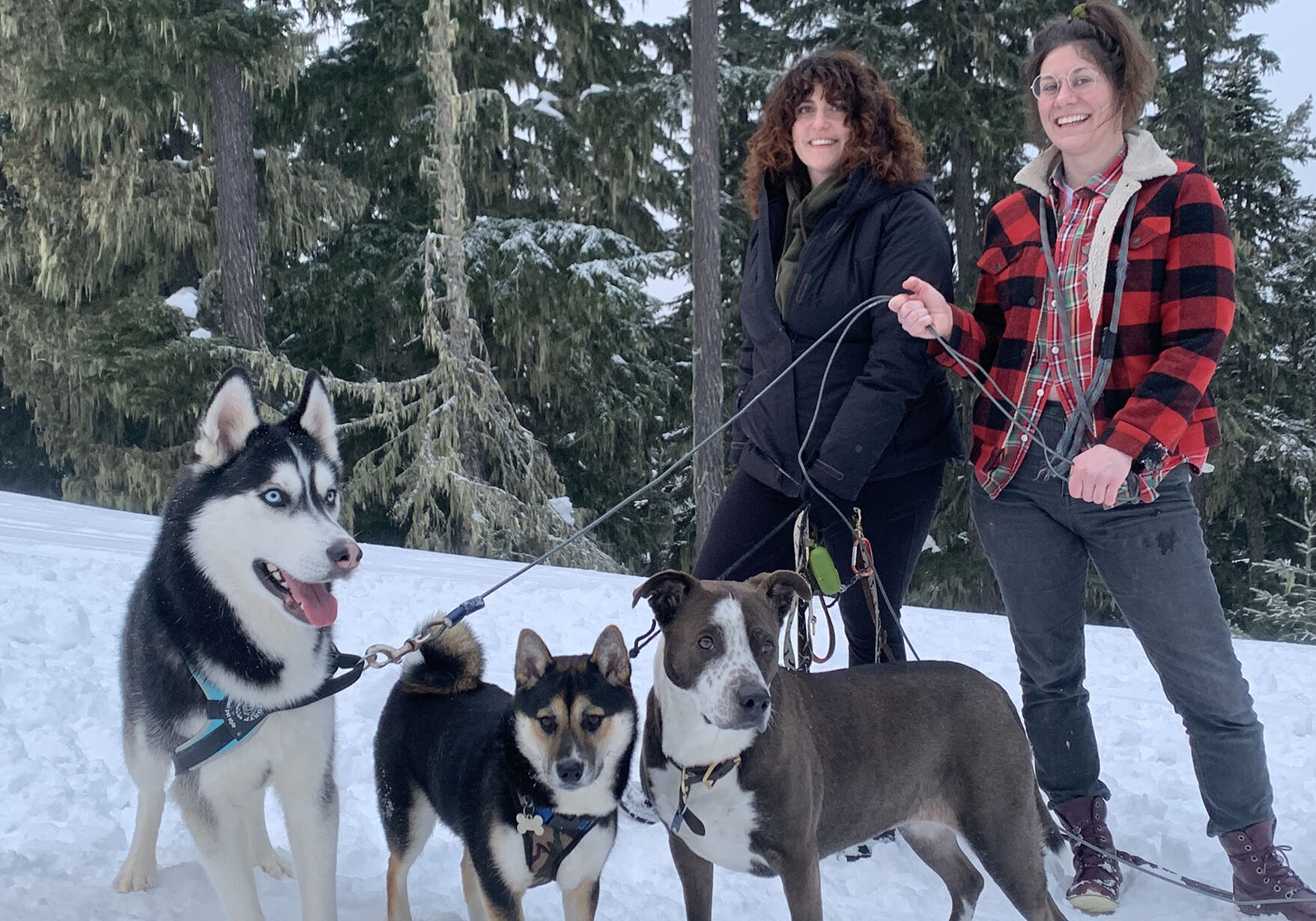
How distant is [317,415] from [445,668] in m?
0.97

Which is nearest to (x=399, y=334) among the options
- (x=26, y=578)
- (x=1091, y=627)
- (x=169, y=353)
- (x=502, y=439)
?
(x=502, y=439)

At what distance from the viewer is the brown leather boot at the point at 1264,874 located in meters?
3.22

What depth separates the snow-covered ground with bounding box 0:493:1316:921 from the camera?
3.38 metres

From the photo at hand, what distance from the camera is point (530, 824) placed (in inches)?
108

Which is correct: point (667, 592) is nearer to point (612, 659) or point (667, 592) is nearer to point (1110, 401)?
point (612, 659)

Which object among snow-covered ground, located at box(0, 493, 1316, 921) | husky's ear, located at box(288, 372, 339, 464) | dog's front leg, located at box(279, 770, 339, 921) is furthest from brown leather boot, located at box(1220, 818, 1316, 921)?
husky's ear, located at box(288, 372, 339, 464)

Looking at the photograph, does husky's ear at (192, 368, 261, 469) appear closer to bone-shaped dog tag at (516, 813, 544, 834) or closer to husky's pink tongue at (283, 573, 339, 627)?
husky's pink tongue at (283, 573, 339, 627)

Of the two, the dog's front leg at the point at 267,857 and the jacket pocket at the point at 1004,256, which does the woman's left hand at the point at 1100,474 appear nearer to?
the jacket pocket at the point at 1004,256

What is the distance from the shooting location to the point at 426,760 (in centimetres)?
312

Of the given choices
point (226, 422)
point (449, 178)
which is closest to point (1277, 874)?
point (226, 422)

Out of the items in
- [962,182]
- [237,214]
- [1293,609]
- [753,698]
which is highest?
[962,182]

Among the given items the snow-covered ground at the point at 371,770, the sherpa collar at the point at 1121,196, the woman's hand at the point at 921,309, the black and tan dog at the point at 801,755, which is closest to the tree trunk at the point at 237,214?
the snow-covered ground at the point at 371,770

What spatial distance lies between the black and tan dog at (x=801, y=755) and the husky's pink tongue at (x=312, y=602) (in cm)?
82

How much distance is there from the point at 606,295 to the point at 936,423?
436 inches
